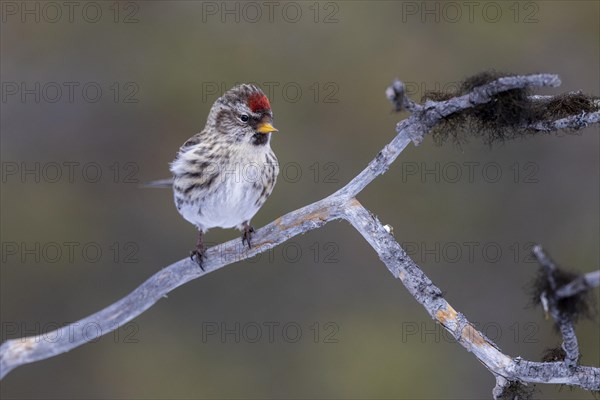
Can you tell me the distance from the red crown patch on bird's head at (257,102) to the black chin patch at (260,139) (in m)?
0.16

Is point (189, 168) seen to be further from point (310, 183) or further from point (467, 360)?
point (467, 360)

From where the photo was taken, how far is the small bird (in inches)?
155

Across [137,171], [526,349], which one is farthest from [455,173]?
[137,171]

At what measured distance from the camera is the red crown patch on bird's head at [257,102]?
3838 millimetres

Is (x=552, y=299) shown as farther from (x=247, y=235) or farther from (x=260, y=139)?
(x=260, y=139)

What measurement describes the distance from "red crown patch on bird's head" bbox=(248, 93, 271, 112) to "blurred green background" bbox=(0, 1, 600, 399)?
2630 mm

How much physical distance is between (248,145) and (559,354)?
1.81 m

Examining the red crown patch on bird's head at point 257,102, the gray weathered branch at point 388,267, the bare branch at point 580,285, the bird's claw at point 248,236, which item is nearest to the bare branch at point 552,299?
the bare branch at point 580,285

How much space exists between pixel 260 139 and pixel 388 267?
1.04m

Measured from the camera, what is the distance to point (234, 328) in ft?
21.6

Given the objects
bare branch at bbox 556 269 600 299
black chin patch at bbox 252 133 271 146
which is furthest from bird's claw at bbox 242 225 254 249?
bare branch at bbox 556 269 600 299

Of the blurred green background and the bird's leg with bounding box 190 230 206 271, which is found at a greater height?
the blurred green background

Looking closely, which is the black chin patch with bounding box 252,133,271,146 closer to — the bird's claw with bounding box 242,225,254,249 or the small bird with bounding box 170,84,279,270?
the small bird with bounding box 170,84,279,270

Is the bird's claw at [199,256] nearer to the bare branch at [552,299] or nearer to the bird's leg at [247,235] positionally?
the bird's leg at [247,235]
